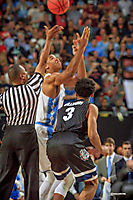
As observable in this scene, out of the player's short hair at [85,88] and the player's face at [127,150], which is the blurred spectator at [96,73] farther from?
the player's short hair at [85,88]

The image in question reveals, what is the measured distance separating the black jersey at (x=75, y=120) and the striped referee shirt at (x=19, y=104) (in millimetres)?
401

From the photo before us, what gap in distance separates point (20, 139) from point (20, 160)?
26 cm

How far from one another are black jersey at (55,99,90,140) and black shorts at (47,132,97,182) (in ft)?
0.25

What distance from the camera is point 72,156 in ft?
10.3

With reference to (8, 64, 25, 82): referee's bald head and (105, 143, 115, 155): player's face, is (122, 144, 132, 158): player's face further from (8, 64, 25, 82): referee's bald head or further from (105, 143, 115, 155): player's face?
(8, 64, 25, 82): referee's bald head

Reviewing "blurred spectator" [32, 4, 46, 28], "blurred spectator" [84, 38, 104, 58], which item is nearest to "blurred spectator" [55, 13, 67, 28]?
"blurred spectator" [32, 4, 46, 28]

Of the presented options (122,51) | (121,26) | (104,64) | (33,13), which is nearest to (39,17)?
(33,13)

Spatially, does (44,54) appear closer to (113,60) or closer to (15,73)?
(15,73)

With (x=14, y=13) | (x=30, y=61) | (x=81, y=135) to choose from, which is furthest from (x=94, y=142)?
(x=14, y=13)

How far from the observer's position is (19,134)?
3.25m

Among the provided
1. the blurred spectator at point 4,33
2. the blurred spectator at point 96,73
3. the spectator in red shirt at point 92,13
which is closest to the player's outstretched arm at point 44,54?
the blurred spectator at point 96,73

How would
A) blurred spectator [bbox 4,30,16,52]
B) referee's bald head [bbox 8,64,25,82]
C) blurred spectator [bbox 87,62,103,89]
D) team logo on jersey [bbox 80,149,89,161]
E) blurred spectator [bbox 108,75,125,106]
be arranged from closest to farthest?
team logo on jersey [bbox 80,149,89,161] < referee's bald head [bbox 8,64,25,82] < blurred spectator [bbox 108,75,125,106] < blurred spectator [bbox 87,62,103,89] < blurred spectator [bbox 4,30,16,52]

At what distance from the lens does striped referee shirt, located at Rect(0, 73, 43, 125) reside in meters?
3.39

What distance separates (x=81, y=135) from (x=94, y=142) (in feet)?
0.64
